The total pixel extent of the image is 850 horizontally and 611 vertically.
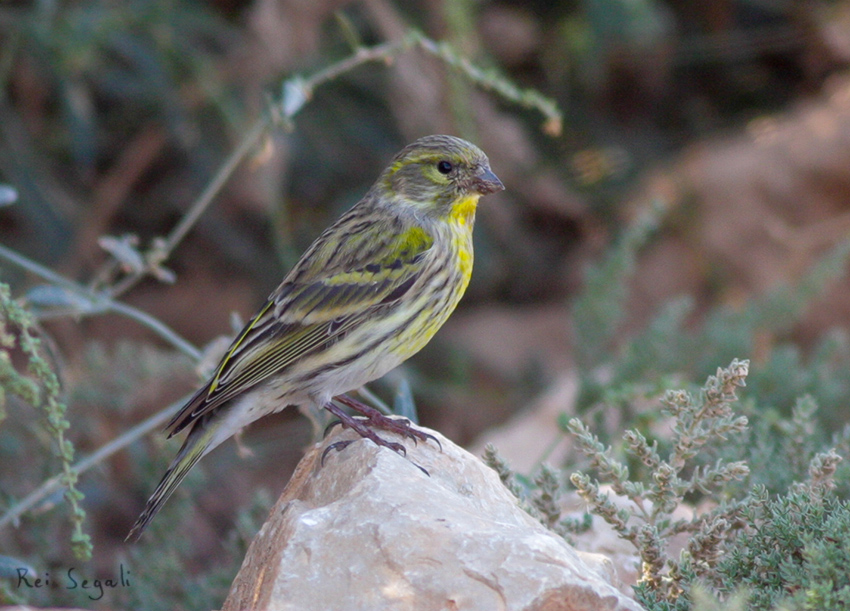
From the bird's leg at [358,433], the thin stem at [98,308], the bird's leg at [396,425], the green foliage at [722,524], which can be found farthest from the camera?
the thin stem at [98,308]

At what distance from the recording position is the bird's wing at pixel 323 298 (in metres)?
3.18

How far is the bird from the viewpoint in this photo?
10.3 feet

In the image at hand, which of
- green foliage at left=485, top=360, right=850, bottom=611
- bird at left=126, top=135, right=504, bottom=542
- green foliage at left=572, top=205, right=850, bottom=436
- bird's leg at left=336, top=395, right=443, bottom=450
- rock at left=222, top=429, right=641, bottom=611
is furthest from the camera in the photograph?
green foliage at left=572, top=205, right=850, bottom=436

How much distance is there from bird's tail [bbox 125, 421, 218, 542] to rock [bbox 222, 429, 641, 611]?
0.45 metres

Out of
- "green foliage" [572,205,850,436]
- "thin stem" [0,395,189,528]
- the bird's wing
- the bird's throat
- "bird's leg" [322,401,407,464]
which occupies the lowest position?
"thin stem" [0,395,189,528]

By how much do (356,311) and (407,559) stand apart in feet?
3.93

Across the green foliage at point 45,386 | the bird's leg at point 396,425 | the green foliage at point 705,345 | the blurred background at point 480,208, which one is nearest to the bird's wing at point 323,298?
the bird's leg at point 396,425

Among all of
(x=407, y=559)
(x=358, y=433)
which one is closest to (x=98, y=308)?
(x=358, y=433)

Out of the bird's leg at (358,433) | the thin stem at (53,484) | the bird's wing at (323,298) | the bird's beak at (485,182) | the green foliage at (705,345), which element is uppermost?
the green foliage at (705,345)

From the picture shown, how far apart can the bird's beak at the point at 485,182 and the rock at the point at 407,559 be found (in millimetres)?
1210

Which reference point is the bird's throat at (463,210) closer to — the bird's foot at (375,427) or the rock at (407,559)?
the bird's foot at (375,427)

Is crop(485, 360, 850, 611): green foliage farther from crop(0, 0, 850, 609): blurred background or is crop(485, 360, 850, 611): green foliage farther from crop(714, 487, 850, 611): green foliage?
crop(0, 0, 850, 609): blurred background

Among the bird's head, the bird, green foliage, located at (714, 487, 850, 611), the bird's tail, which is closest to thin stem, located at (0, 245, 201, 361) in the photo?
the bird

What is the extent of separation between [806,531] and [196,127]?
428 cm
